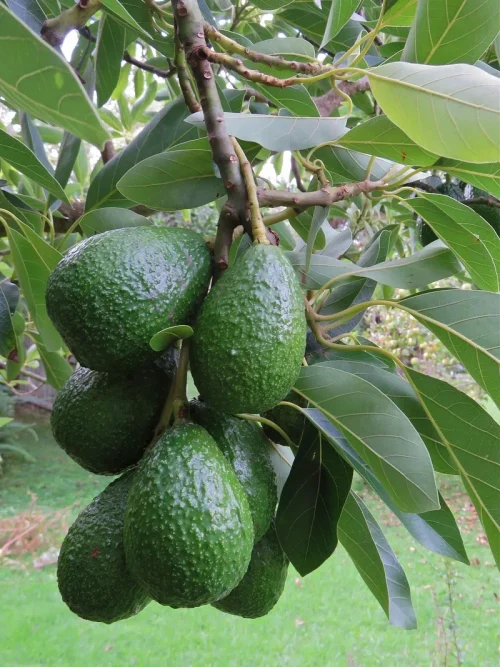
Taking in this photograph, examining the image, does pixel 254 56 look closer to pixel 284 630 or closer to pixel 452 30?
pixel 452 30

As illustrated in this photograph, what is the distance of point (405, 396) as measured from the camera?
0.91 metres

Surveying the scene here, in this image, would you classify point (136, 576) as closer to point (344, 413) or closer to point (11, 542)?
point (344, 413)

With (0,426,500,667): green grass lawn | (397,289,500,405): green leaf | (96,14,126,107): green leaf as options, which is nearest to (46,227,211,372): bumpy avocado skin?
(397,289,500,405): green leaf

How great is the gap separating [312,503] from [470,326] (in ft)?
1.14

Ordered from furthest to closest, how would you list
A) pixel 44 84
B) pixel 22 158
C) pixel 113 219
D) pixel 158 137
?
pixel 158 137, pixel 113 219, pixel 22 158, pixel 44 84

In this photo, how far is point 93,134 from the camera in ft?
1.59

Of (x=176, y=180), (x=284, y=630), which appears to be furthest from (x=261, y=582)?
(x=284, y=630)

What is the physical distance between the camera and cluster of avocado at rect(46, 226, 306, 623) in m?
0.67

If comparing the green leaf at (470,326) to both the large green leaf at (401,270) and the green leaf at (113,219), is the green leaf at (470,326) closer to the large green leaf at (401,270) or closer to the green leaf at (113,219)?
the large green leaf at (401,270)

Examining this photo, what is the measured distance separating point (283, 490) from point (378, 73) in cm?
58

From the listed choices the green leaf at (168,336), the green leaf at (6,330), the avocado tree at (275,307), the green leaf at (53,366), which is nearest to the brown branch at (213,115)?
the avocado tree at (275,307)

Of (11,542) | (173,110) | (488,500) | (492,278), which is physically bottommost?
(11,542)

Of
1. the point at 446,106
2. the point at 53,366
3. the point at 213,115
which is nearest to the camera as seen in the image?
the point at 446,106

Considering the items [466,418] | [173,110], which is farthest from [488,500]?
[173,110]
